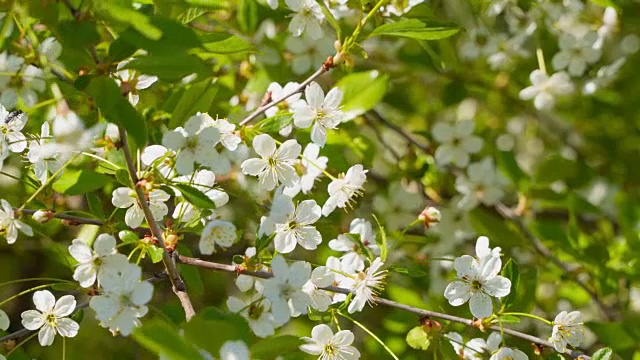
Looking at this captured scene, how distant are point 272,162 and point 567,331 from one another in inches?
22.6

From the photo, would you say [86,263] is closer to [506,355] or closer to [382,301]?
[382,301]

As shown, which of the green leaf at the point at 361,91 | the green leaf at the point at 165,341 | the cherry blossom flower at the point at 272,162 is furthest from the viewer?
the green leaf at the point at 361,91

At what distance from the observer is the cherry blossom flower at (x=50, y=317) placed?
1300 millimetres

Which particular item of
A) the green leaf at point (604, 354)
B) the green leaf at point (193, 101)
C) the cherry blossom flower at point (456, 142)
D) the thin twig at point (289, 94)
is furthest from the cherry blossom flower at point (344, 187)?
the cherry blossom flower at point (456, 142)

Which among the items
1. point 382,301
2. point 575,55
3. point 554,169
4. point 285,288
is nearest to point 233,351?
point 285,288

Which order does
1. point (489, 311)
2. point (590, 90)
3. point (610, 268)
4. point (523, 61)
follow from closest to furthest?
point (489, 311)
point (610, 268)
point (590, 90)
point (523, 61)

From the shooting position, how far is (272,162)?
1.35 metres

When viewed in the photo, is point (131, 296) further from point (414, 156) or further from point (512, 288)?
point (414, 156)

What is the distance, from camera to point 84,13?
1.06 metres

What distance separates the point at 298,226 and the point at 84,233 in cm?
59

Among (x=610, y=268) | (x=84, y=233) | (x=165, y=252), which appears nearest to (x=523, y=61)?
(x=610, y=268)

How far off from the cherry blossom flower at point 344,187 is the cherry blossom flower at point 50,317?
0.46 metres

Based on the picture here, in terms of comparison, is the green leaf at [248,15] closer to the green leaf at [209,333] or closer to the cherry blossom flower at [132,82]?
the cherry blossom flower at [132,82]

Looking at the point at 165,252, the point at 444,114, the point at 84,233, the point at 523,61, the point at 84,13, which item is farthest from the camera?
the point at 444,114
